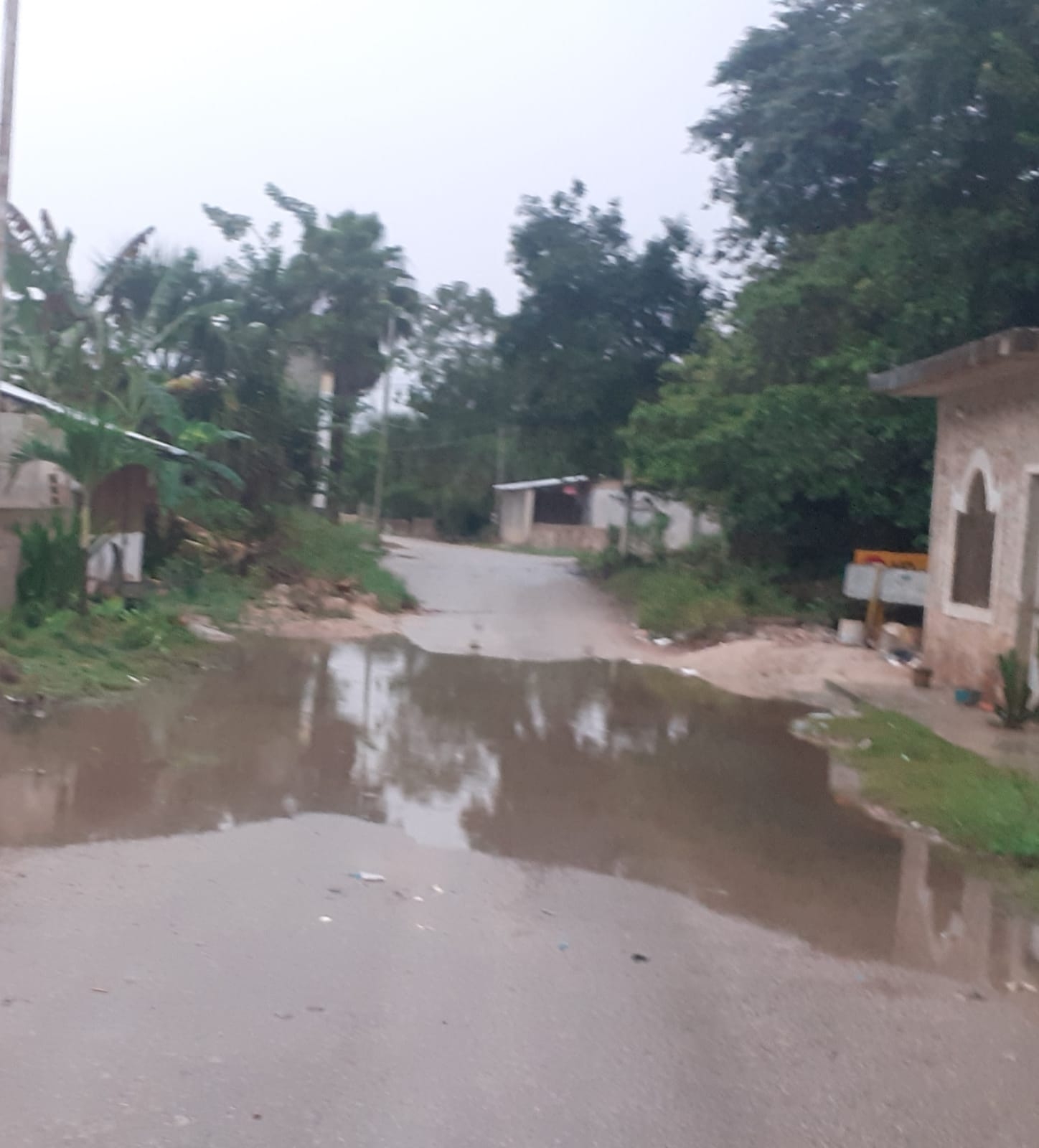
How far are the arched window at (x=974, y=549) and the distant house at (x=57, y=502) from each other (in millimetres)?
9836

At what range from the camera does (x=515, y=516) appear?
53.5 metres

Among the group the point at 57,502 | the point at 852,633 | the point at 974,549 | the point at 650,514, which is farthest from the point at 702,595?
the point at 650,514

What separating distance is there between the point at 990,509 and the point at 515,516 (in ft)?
135

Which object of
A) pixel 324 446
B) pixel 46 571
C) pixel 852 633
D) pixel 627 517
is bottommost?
pixel 852 633

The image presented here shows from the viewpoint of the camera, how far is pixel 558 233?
31.5 m

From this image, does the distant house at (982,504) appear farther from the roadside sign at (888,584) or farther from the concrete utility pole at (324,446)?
the concrete utility pole at (324,446)

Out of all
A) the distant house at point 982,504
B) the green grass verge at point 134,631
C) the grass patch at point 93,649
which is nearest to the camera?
the grass patch at point 93,649

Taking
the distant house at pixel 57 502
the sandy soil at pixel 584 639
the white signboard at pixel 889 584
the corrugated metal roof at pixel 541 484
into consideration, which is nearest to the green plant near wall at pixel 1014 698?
the sandy soil at pixel 584 639

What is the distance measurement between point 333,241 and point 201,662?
23.0 metres

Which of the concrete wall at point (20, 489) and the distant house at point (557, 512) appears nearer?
the concrete wall at point (20, 489)

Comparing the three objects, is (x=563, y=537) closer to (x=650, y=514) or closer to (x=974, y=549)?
(x=650, y=514)

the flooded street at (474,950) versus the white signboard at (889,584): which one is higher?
the white signboard at (889,584)

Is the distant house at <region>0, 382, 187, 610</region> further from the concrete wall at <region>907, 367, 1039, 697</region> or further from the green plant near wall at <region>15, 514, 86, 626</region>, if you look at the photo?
the concrete wall at <region>907, 367, 1039, 697</region>

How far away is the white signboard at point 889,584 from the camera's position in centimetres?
1570
